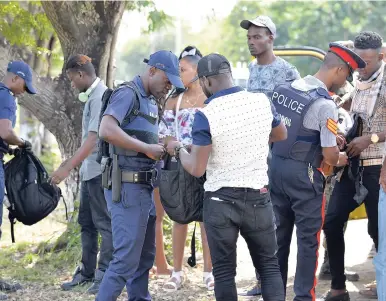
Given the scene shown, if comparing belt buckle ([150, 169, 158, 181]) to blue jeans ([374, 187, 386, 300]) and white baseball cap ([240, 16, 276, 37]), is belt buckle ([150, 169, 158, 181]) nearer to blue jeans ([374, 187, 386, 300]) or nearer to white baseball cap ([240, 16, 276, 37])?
blue jeans ([374, 187, 386, 300])

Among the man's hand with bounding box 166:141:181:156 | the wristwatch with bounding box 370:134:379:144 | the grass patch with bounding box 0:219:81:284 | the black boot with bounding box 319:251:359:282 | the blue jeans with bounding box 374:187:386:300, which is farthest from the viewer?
the grass patch with bounding box 0:219:81:284

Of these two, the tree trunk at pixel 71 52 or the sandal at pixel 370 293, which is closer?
the sandal at pixel 370 293

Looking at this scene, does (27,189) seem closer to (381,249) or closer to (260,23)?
(260,23)

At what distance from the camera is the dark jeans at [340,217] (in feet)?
20.5

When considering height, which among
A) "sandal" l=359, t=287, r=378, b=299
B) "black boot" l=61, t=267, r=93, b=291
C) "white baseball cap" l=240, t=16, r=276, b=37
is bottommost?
"sandal" l=359, t=287, r=378, b=299

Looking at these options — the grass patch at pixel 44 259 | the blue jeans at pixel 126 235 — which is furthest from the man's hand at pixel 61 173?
the grass patch at pixel 44 259

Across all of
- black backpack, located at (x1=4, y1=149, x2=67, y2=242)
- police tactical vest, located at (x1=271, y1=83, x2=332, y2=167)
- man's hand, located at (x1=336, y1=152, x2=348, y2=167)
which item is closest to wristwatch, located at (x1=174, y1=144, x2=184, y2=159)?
police tactical vest, located at (x1=271, y1=83, x2=332, y2=167)

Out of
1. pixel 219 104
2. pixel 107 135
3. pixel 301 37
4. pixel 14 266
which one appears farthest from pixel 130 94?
pixel 301 37

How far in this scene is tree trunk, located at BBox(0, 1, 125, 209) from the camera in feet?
28.6

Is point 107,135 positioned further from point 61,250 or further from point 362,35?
point 61,250

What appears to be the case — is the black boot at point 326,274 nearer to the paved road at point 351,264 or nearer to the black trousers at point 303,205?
the paved road at point 351,264

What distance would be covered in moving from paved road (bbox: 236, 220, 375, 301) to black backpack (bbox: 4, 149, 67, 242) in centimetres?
195

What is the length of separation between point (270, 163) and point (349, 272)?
206 cm

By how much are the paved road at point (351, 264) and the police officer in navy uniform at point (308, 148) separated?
109 cm
